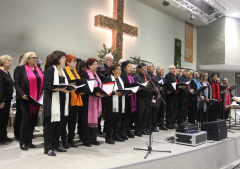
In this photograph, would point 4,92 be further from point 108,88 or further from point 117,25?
point 117,25

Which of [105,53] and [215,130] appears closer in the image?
[215,130]

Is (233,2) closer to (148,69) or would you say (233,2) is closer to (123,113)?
(148,69)

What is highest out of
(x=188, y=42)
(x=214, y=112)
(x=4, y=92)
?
(x=188, y=42)

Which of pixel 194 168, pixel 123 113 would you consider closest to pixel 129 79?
pixel 123 113

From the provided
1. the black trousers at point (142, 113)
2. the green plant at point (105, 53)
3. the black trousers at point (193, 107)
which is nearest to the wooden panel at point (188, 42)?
the green plant at point (105, 53)

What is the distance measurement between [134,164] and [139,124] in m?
1.83

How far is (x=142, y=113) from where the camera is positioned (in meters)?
4.38

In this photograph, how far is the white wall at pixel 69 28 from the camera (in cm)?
557

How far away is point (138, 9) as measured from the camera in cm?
931

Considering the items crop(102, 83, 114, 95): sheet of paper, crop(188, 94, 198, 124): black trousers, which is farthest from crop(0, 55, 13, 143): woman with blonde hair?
crop(188, 94, 198, 124): black trousers

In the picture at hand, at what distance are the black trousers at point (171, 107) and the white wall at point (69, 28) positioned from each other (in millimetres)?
3249

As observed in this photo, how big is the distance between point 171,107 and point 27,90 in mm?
3302

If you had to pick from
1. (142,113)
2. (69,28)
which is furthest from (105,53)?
(142,113)

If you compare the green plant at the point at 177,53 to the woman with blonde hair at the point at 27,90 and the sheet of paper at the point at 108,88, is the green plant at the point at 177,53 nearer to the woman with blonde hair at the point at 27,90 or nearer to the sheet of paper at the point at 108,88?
the sheet of paper at the point at 108,88
